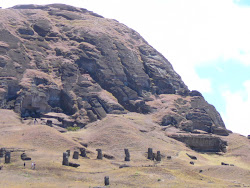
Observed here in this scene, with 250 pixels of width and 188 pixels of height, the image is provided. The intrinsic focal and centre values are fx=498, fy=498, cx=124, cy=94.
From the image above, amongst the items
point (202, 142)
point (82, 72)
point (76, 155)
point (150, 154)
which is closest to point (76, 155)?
point (76, 155)

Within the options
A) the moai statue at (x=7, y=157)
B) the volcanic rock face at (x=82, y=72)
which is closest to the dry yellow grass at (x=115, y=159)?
the moai statue at (x=7, y=157)

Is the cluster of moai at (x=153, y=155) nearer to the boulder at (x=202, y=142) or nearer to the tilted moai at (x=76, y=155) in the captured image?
the tilted moai at (x=76, y=155)

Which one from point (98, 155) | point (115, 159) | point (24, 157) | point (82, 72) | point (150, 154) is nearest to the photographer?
point (24, 157)

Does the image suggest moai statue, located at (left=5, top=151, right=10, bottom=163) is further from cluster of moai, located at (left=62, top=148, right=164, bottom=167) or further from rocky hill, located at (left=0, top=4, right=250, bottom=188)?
cluster of moai, located at (left=62, top=148, right=164, bottom=167)

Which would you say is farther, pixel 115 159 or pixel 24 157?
pixel 115 159

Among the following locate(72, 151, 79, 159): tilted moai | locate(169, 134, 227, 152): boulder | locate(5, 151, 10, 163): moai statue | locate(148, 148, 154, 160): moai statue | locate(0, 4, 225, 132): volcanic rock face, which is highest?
locate(0, 4, 225, 132): volcanic rock face

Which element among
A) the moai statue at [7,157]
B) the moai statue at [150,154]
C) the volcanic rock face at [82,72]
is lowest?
the moai statue at [7,157]

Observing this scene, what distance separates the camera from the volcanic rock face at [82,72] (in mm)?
110250

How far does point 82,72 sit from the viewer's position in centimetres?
12562

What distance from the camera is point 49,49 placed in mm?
130125

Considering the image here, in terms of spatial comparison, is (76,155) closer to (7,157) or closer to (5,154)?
(5,154)

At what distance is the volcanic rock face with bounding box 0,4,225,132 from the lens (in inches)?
4341

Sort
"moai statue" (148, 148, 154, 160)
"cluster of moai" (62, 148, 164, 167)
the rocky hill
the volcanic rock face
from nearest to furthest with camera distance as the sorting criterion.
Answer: the rocky hill → "cluster of moai" (62, 148, 164, 167) → "moai statue" (148, 148, 154, 160) → the volcanic rock face

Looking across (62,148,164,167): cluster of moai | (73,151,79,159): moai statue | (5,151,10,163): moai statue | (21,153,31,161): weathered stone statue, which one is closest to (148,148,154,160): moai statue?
(62,148,164,167): cluster of moai
